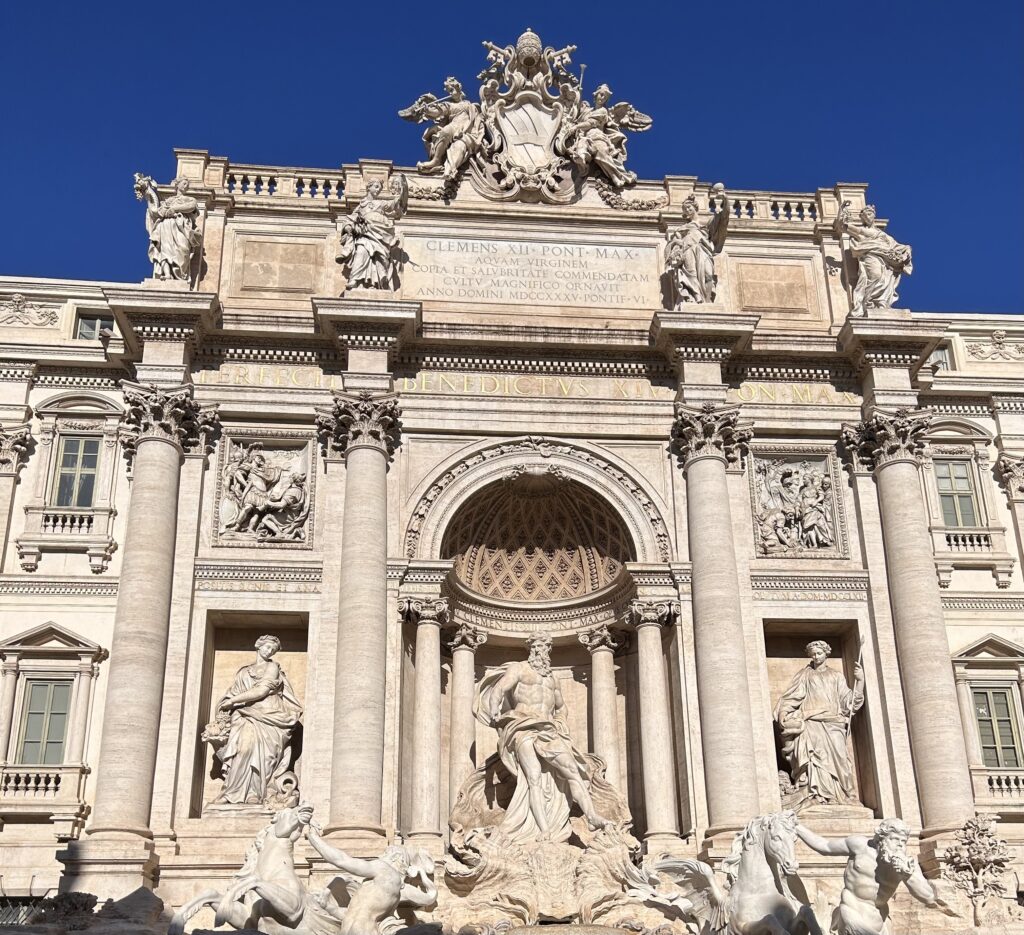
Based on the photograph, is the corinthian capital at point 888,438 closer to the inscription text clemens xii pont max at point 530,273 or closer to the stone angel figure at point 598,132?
the inscription text clemens xii pont max at point 530,273

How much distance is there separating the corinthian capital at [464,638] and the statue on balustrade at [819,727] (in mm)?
6119

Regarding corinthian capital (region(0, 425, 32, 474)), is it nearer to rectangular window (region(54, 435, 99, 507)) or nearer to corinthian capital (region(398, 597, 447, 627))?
rectangular window (region(54, 435, 99, 507))

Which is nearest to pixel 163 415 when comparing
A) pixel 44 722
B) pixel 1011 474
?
pixel 44 722

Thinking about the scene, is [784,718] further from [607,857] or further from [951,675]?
[607,857]

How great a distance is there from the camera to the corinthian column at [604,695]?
24703 mm

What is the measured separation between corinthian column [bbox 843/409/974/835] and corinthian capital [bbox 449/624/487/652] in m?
8.28

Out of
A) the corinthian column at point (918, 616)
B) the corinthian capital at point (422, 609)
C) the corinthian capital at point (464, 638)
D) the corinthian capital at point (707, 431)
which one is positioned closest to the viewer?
the corinthian column at point (918, 616)

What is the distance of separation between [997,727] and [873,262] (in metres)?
10.0

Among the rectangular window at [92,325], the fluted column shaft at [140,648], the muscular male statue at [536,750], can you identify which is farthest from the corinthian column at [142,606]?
the muscular male statue at [536,750]

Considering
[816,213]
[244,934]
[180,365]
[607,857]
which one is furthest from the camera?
[816,213]

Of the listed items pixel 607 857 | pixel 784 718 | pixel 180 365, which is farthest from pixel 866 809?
pixel 180 365

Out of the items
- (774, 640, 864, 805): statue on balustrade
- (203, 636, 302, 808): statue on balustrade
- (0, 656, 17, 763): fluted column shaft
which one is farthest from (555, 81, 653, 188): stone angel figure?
(0, 656, 17, 763): fluted column shaft

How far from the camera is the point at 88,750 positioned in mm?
23562

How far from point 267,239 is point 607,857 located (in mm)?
14660
